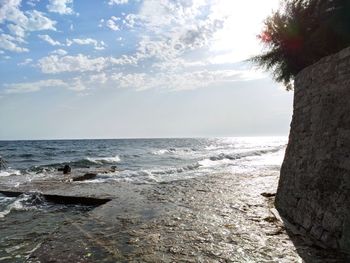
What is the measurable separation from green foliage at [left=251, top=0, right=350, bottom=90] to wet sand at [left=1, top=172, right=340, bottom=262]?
4.95 m

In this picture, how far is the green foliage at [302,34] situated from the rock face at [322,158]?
2.61 m

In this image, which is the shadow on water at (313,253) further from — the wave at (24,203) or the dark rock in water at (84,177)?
the dark rock in water at (84,177)

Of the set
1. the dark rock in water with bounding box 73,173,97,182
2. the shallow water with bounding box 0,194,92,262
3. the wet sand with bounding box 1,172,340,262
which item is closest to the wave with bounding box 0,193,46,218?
the shallow water with bounding box 0,194,92,262

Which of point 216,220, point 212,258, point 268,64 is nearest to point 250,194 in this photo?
point 216,220

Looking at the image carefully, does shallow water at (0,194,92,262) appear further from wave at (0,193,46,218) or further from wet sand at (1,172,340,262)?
wet sand at (1,172,340,262)

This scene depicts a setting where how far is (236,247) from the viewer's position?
21.6ft

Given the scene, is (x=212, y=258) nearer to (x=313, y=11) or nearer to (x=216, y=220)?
(x=216, y=220)

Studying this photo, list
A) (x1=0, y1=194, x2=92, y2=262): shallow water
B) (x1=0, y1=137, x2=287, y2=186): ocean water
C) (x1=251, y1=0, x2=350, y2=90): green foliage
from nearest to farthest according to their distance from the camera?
(x1=0, y1=194, x2=92, y2=262): shallow water → (x1=251, y1=0, x2=350, y2=90): green foliage → (x1=0, y1=137, x2=287, y2=186): ocean water

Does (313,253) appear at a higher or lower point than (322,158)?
lower

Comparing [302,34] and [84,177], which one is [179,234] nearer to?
[302,34]

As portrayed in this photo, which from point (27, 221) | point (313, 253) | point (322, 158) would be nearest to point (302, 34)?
point (322, 158)

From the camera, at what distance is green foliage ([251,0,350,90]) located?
410 inches

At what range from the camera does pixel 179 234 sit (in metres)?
7.53

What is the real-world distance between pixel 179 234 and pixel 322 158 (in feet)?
10.8
